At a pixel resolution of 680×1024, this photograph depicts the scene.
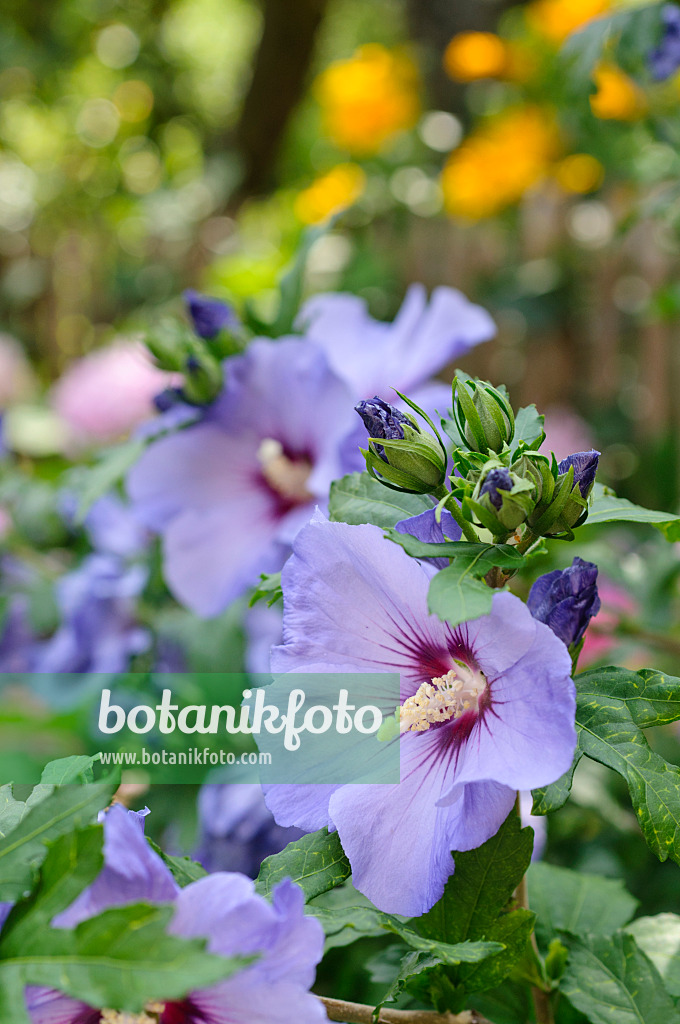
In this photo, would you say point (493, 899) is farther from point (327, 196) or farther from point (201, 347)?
point (327, 196)

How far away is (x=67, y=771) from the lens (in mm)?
281

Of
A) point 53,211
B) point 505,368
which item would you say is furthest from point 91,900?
point 53,211

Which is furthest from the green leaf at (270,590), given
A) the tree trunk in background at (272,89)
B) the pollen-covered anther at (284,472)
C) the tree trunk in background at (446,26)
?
the tree trunk in background at (272,89)

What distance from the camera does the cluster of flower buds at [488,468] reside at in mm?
280

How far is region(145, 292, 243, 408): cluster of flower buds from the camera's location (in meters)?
0.56

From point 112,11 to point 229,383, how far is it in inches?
145

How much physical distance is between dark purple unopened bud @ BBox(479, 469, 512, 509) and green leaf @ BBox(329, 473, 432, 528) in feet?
0.16

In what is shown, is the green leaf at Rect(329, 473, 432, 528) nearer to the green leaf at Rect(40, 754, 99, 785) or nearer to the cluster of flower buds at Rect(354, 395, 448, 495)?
the cluster of flower buds at Rect(354, 395, 448, 495)

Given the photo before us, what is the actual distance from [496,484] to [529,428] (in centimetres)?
6

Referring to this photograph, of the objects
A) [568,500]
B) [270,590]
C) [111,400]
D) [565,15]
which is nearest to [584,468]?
[568,500]

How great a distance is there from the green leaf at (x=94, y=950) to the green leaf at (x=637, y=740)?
120mm

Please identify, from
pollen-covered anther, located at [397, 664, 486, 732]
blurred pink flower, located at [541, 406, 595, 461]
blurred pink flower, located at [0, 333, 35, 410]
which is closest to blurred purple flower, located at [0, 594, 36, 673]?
pollen-covered anther, located at [397, 664, 486, 732]

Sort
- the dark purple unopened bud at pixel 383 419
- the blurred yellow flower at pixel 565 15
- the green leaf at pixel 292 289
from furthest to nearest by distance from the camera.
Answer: the blurred yellow flower at pixel 565 15 → the green leaf at pixel 292 289 → the dark purple unopened bud at pixel 383 419

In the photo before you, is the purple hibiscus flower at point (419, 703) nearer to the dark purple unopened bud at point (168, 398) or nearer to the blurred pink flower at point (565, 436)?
the dark purple unopened bud at point (168, 398)
